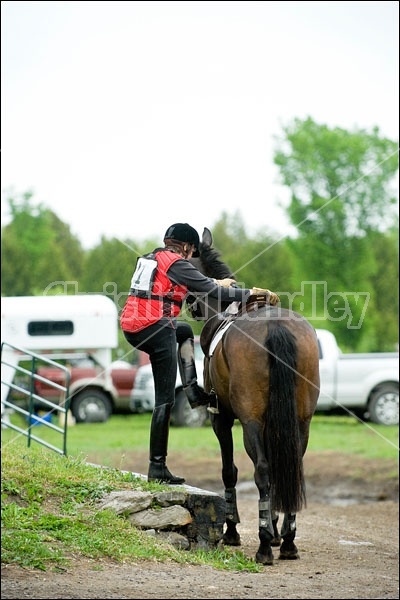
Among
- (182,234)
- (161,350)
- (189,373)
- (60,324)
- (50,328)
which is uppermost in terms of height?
(182,234)

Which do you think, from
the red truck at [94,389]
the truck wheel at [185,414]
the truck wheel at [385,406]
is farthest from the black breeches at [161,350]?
the red truck at [94,389]

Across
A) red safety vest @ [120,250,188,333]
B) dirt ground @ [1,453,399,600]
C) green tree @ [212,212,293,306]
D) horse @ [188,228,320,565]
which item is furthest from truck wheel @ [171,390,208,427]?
red safety vest @ [120,250,188,333]

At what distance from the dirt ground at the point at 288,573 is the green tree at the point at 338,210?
21.1 metres

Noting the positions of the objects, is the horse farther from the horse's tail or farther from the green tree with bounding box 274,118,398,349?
the green tree with bounding box 274,118,398,349

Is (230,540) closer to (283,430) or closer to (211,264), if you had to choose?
(283,430)

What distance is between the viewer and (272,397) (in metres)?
7.59

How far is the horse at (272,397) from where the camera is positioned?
7.54 meters

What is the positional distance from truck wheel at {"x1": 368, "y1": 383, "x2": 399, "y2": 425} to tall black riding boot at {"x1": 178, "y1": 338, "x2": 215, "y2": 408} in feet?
46.5

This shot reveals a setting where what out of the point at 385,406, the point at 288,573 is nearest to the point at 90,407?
the point at 385,406

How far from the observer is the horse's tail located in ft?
24.7

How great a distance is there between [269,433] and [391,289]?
3185 centimetres

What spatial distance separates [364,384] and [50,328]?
7887 mm

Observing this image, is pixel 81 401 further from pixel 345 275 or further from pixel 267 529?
pixel 267 529

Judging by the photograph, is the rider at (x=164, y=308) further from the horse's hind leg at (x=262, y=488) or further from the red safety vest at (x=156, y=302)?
the horse's hind leg at (x=262, y=488)
